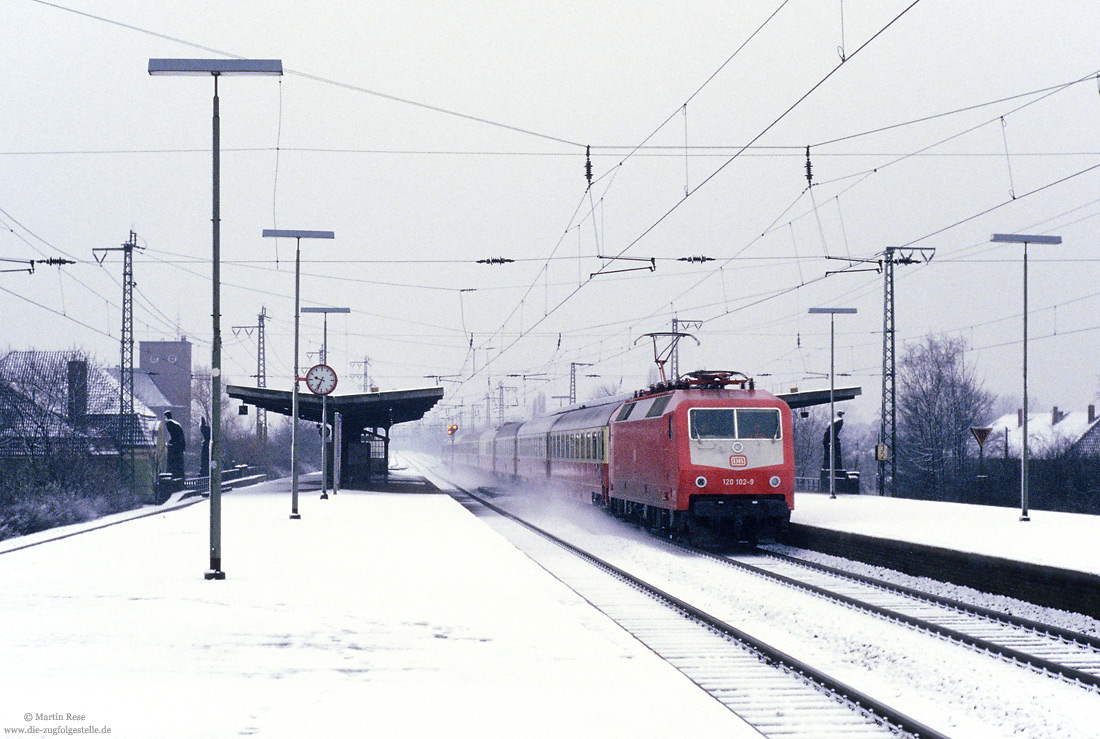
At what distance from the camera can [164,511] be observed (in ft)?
97.5

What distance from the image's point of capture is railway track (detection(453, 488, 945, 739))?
26.3 feet

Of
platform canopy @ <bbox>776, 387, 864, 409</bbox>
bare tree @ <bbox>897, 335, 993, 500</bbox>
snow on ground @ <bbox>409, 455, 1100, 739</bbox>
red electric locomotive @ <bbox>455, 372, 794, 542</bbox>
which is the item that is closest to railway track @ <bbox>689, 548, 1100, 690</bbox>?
snow on ground @ <bbox>409, 455, 1100, 739</bbox>

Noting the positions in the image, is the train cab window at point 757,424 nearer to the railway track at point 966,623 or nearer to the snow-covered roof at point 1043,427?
the railway track at point 966,623

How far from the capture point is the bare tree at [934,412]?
6172 centimetres

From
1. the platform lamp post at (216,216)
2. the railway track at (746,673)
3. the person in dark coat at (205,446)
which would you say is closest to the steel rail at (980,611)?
the railway track at (746,673)

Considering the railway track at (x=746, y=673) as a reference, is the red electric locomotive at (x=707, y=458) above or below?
above

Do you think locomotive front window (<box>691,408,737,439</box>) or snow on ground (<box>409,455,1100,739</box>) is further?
locomotive front window (<box>691,408,737,439</box>)

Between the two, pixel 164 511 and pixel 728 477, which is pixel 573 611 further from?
pixel 164 511

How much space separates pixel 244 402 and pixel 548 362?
78.2 ft

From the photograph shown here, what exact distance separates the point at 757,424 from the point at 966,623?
8.68 m

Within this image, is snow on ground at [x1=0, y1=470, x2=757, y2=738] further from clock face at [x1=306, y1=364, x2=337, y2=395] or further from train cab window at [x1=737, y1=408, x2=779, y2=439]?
clock face at [x1=306, y1=364, x2=337, y2=395]

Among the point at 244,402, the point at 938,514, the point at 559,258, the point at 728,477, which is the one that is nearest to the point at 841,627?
the point at 728,477

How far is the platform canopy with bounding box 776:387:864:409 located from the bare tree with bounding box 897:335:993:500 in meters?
18.2

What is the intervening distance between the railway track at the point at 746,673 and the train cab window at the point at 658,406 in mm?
6280
